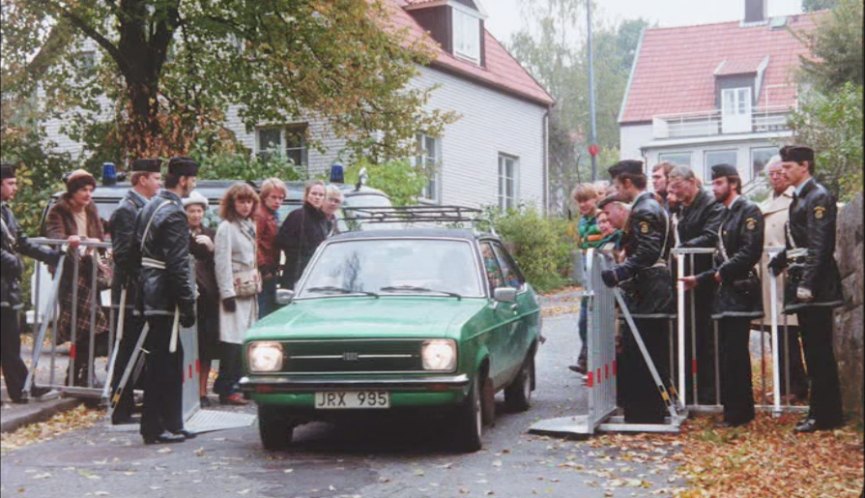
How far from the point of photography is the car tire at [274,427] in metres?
8.45

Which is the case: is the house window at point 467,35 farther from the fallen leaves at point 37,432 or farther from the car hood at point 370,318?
the fallen leaves at point 37,432

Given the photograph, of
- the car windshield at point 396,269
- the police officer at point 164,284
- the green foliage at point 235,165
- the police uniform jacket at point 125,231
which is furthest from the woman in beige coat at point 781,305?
the green foliage at point 235,165

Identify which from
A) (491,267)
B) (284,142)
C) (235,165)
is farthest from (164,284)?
(284,142)

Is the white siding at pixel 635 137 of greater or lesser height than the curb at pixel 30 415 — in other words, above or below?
above

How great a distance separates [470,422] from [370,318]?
3.19 feet

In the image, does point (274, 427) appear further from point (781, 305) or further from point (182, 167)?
point (781, 305)

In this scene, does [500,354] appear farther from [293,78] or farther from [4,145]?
[293,78]

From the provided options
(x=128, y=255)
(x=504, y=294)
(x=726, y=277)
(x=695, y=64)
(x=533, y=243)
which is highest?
(x=695, y=64)

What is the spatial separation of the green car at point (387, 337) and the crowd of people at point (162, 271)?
649 mm

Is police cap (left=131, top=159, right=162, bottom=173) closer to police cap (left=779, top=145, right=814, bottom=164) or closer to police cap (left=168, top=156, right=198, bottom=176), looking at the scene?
police cap (left=168, top=156, right=198, bottom=176)

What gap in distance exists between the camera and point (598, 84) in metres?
68.8

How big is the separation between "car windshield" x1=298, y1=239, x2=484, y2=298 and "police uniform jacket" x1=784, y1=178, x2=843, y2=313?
2.37 metres

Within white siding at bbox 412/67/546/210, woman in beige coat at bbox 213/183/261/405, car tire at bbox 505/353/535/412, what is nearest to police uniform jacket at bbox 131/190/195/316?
woman in beige coat at bbox 213/183/261/405

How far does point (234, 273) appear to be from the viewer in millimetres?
10703
